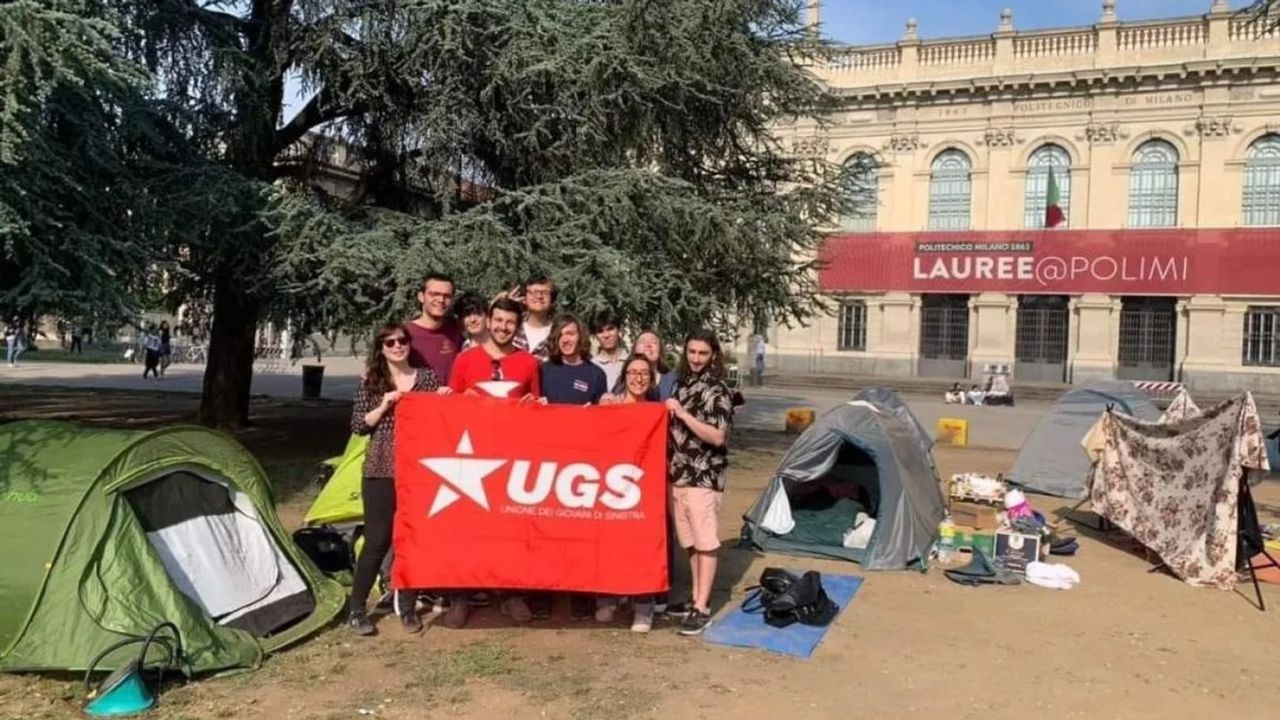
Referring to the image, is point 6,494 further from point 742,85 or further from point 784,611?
point 742,85

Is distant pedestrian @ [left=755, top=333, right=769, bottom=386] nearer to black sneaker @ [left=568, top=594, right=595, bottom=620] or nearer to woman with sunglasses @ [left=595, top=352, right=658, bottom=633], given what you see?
black sneaker @ [left=568, top=594, right=595, bottom=620]

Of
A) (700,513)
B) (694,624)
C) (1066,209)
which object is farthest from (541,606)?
(1066,209)

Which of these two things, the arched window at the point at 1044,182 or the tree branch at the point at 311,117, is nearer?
the tree branch at the point at 311,117

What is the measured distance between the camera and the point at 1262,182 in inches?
1335

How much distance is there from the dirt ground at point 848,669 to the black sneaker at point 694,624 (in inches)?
4.7

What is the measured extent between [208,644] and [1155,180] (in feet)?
123

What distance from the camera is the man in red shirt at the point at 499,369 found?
5922mm

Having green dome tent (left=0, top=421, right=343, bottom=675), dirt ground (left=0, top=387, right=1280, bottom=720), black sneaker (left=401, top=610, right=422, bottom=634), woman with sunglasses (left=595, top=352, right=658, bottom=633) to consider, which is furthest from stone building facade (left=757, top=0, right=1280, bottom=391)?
green dome tent (left=0, top=421, right=343, bottom=675)

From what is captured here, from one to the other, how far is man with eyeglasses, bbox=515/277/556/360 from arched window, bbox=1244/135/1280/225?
115ft

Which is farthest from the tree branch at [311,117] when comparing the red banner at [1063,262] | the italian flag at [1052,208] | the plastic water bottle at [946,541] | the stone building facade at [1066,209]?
the italian flag at [1052,208]

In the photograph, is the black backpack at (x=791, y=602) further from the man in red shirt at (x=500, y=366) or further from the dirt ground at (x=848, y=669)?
the man in red shirt at (x=500, y=366)

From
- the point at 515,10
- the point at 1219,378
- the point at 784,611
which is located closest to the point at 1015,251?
the point at 1219,378

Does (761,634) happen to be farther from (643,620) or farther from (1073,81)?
(1073,81)

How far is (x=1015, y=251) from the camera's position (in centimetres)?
3650
